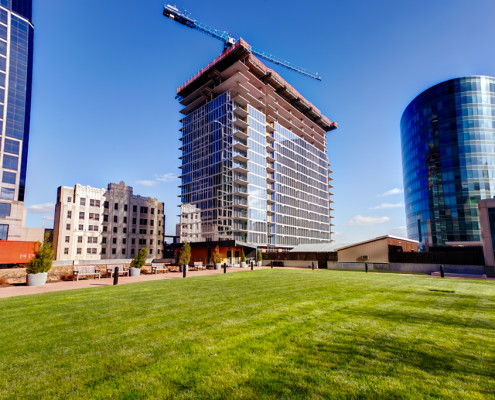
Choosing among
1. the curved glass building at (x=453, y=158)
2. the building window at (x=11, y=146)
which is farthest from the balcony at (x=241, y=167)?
the building window at (x=11, y=146)

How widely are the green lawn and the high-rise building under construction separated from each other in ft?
187

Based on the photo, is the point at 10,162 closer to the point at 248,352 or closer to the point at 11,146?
the point at 11,146

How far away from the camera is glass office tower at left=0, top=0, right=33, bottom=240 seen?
7169 centimetres

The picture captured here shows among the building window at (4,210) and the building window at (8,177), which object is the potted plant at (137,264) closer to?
the building window at (4,210)

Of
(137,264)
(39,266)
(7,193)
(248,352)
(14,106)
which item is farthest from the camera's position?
(14,106)

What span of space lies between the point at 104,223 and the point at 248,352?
78156mm

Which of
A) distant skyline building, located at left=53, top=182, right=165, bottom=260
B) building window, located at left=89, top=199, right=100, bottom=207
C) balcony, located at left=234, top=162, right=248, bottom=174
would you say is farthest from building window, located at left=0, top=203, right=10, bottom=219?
balcony, located at left=234, top=162, right=248, bottom=174

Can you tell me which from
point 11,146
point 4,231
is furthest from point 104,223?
point 11,146

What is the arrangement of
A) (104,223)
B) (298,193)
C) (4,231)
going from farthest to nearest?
(298,193), (104,223), (4,231)

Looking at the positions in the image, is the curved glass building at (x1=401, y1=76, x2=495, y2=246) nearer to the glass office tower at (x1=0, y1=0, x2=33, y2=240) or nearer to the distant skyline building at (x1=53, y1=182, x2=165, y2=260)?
the distant skyline building at (x1=53, y1=182, x2=165, y2=260)

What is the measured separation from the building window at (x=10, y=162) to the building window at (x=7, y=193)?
6.56m

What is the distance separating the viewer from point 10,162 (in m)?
75.1

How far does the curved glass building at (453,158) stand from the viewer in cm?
7006

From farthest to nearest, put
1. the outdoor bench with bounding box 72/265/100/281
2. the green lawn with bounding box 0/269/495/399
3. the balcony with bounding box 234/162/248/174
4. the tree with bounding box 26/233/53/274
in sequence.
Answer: the balcony with bounding box 234/162/248/174, the outdoor bench with bounding box 72/265/100/281, the tree with bounding box 26/233/53/274, the green lawn with bounding box 0/269/495/399
